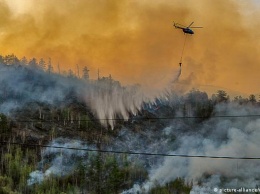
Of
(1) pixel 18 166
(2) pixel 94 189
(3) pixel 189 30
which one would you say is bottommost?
(2) pixel 94 189

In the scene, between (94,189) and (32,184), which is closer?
(32,184)

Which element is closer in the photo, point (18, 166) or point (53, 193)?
point (53, 193)

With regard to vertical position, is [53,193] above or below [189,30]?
below

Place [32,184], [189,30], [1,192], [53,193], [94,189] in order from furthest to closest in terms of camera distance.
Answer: [94,189] → [32,184] → [53,193] → [1,192] → [189,30]

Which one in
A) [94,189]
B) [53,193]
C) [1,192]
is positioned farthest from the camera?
[94,189]

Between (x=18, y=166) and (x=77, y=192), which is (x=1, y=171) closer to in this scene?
(x=18, y=166)

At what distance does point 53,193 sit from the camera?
173m

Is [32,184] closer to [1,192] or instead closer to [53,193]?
[53,193]

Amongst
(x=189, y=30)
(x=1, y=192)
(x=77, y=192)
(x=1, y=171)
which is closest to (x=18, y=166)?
(x=1, y=171)

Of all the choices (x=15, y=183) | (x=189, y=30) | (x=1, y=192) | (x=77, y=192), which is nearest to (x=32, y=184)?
(x=15, y=183)

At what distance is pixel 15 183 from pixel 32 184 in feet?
27.6

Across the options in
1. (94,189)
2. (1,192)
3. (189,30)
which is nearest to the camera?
(189,30)

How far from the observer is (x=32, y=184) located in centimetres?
18638

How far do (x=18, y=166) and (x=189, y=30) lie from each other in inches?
6368
